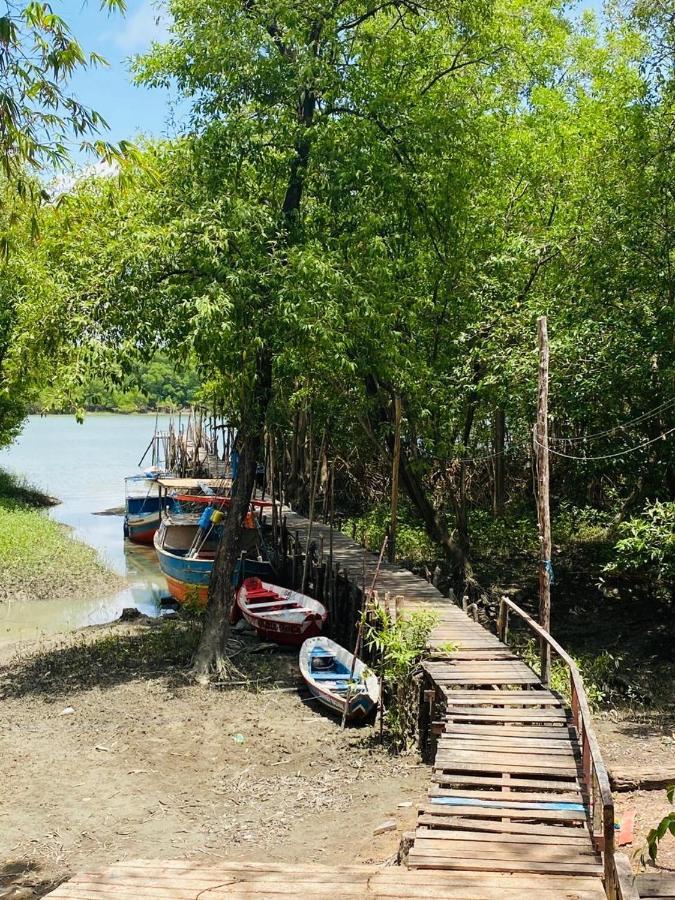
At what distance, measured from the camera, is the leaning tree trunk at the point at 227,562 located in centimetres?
1357

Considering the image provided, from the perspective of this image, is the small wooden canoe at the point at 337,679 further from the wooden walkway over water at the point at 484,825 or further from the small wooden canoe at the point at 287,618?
the small wooden canoe at the point at 287,618

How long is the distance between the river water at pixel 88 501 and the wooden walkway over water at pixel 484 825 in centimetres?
1049

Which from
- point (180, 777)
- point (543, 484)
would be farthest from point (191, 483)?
point (180, 777)

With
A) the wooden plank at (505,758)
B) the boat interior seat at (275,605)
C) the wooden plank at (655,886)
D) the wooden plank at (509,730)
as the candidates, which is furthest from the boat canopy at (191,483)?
the wooden plank at (655,886)

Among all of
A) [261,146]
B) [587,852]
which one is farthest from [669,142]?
[587,852]

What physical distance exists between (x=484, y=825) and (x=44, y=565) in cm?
1657

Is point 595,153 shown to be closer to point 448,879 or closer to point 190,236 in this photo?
point 190,236

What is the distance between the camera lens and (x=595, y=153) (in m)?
16.6

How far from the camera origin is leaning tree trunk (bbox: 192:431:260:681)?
44.5 feet

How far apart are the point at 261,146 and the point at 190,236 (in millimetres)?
2131

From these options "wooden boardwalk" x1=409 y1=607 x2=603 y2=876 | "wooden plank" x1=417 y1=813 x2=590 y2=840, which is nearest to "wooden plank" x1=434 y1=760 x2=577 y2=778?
"wooden boardwalk" x1=409 y1=607 x2=603 y2=876

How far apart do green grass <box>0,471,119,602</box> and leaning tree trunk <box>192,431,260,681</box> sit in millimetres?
7696

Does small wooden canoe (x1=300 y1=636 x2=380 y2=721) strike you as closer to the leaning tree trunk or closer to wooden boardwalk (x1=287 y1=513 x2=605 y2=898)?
wooden boardwalk (x1=287 y1=513 x2=605 y2=898)

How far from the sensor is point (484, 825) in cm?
692
